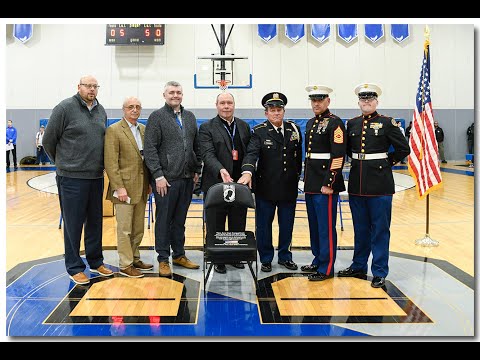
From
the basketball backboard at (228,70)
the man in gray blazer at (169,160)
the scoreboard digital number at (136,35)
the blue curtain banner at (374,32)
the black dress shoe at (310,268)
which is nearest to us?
the man in gray blazer at (169,160)

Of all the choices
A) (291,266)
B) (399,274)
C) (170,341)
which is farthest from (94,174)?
(399,274)

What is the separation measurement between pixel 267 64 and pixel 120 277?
1254 centimetres

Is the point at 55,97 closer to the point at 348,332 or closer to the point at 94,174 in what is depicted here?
the point at 94,174

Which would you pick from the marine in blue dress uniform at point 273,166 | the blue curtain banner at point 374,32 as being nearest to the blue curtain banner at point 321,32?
the blue curtain banner at point 374,32

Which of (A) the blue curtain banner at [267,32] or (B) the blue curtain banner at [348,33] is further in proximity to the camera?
(B) the blue curtain banner at [348,33]

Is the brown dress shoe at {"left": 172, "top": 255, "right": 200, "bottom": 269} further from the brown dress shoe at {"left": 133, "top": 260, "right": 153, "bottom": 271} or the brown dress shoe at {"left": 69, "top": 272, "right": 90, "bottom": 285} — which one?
the brown dress shoe at {"left": 69, "top": 272, "right": 90, "bottom": 285}

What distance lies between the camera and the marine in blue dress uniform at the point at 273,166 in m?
3.89

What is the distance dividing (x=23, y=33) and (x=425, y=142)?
1452 cm

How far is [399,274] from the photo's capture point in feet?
12.9

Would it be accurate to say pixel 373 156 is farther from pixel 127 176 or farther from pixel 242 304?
pixel 127 176

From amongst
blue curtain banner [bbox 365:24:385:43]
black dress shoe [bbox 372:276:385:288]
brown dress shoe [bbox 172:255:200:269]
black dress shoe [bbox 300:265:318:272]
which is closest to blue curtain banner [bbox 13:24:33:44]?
blue curtain banner [bbox 365:24:385:43]

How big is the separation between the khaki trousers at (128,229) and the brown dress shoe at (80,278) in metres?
0.32

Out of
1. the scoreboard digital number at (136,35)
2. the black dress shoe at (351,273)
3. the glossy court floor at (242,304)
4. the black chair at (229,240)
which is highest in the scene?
the scoreboard digital number at (136,35)

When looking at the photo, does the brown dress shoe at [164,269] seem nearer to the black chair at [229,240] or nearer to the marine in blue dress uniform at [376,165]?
the black chair at [229,240]
